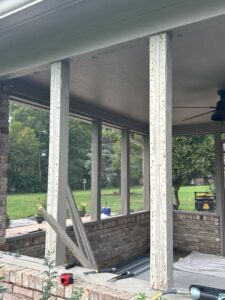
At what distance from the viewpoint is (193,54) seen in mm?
2996

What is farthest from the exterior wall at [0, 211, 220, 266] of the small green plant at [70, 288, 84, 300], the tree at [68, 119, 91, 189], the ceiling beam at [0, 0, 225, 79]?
the tree at [68, 119, 91, 189]

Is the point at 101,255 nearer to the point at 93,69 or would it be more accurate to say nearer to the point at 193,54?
the point at 93,69

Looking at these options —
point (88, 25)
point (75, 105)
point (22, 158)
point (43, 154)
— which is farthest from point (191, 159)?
point (22, 158)

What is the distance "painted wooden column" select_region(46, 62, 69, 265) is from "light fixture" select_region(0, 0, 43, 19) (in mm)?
579

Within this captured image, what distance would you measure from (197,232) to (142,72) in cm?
460

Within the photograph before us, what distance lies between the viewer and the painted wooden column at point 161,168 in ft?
6.25

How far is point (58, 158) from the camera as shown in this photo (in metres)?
2.48

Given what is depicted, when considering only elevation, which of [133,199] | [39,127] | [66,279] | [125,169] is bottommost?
[66,279]

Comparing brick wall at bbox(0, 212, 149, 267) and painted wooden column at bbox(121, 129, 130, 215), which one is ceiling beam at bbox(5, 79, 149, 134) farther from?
brick wall at bbox(0, 212, 149, 267)

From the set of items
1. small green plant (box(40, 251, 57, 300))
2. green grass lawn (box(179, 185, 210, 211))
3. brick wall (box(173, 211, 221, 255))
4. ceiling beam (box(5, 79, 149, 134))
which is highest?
ceiling beam (box(5, 79, 149, 134))

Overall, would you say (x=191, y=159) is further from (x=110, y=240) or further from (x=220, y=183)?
(x=110, y=240)

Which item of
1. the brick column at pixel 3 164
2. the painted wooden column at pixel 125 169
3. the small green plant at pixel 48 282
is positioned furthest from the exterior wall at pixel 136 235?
the small green plant at pixel 48 282

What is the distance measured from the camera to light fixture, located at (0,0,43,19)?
2.01 m

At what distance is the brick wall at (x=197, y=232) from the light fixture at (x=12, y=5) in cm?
595
